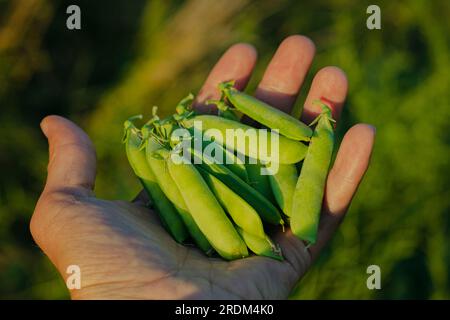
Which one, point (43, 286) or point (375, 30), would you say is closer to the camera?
point (43, 286)

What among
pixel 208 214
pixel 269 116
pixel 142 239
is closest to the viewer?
pixel 142 239

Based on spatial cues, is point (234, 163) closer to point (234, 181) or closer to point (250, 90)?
point (234, 181)

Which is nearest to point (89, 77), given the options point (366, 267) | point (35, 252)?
point (35, 252)

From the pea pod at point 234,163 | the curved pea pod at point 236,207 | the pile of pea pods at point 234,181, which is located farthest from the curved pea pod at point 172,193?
the pea pod at point 234,163

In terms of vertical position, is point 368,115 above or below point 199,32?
below

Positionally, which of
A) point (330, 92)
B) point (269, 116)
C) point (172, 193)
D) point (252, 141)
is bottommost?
point (172, 193)

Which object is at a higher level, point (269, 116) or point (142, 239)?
point (269, 116)

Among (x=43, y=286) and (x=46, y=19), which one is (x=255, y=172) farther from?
(x=46, y=19)

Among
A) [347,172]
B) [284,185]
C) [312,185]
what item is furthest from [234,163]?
[347,172]
